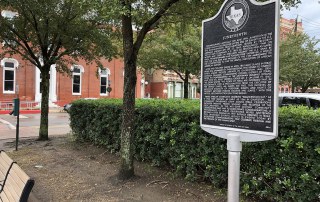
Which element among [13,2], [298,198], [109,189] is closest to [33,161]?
[109,189]

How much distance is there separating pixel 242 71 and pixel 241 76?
0.05m

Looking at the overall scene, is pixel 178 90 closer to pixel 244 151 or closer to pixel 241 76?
pixel 244 151

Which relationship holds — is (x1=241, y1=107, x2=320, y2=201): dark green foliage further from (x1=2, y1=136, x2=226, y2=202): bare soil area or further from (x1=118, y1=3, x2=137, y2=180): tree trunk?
(x1=118, y1=3, x2=137, y2=180): tree trunk

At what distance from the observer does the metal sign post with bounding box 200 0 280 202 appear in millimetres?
2742

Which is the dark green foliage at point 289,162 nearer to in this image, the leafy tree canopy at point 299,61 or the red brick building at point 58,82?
the leafy tree canopy at point 299,61

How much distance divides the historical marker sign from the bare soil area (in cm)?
226

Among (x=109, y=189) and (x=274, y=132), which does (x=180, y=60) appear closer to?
(x=109, y=189)

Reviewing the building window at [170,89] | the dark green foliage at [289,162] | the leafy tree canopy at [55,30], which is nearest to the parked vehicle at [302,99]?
the leafy tree canopy at [55,30]

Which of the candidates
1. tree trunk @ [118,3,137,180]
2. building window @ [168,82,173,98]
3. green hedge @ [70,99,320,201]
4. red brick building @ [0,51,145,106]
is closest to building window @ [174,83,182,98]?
building window @ [168,82,173,98]

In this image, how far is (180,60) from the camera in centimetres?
2084

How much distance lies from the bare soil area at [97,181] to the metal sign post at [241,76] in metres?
2.22

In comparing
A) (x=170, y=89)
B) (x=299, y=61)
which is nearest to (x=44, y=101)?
(x=299, y=61)

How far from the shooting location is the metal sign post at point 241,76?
9.00 ft

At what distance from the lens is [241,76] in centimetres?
299
